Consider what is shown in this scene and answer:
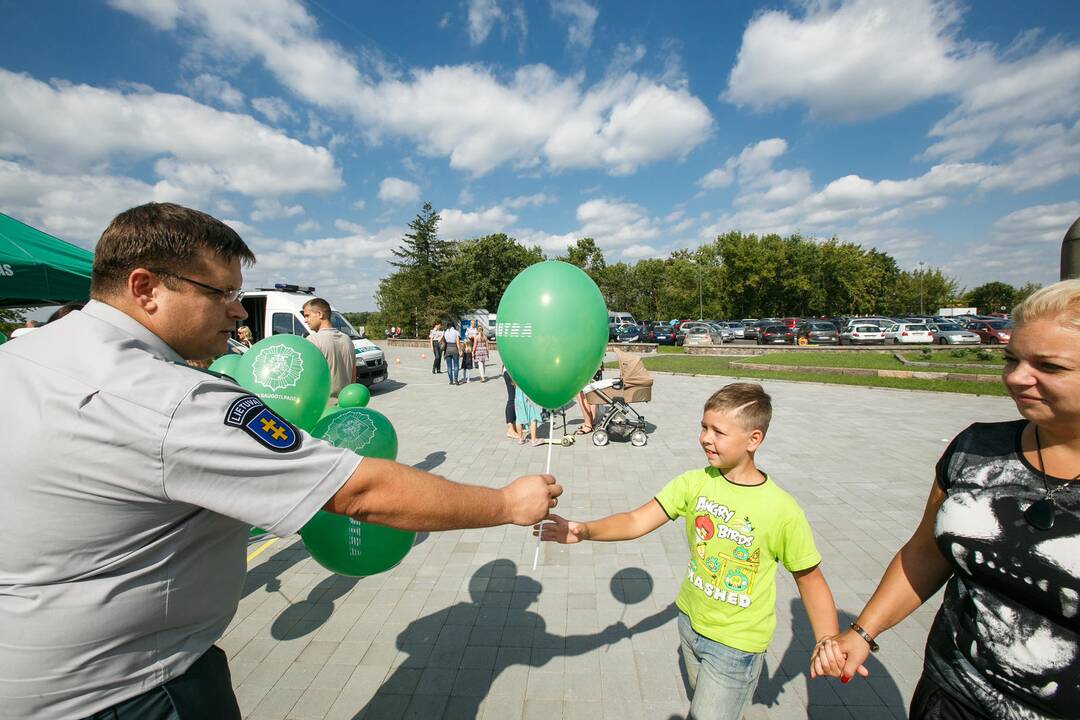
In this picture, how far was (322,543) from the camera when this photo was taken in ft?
7.70

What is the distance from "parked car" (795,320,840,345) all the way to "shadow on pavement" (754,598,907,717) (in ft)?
102

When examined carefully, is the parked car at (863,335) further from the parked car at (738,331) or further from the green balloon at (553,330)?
the green balloon at (553,330)

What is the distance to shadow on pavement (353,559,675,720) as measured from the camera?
8.89 feet

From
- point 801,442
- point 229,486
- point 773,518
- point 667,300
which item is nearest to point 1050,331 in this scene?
point 773,518

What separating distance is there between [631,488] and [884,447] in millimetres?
4731

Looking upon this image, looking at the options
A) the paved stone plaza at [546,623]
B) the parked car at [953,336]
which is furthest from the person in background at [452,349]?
the parked car at [953,336]

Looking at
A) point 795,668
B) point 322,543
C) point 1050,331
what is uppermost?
point 1050,331

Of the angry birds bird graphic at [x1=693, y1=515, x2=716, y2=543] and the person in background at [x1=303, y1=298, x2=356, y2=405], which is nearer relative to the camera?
the angry birds bird graphic at [x1=693, y1=515, x2=716, y2=543]

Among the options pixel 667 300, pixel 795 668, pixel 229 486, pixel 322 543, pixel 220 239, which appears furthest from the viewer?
pixel 667 300

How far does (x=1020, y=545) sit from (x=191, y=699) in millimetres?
2553

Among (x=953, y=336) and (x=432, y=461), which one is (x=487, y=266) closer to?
(x=953, y=336)

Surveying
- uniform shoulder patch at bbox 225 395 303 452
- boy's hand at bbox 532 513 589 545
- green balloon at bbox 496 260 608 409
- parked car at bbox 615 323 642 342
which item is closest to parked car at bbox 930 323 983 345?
parked car at bbox 615 323 642 342

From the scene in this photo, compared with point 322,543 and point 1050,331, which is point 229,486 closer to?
point 322,543

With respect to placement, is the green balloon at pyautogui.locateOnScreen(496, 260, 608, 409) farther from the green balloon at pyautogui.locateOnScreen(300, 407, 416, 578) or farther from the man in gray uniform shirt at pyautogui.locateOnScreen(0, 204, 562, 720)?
the man in gray uniform shirt at pyautogui.locateOnScreen(0, 204, 562, 720)
